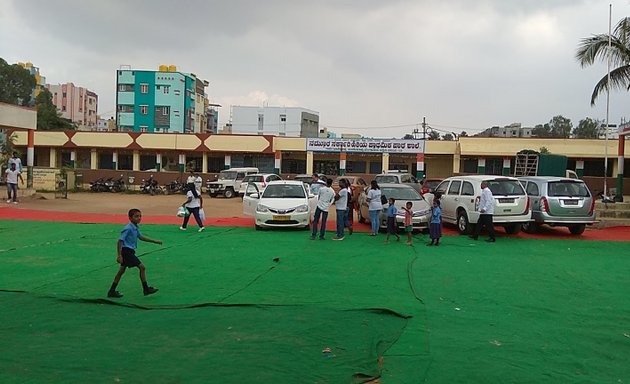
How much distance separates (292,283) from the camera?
8.32 metres

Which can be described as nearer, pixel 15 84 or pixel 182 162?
pixel 182 162

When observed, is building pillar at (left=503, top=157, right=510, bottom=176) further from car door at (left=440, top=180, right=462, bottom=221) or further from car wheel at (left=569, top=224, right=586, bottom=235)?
car door at (left=440, top=180, right=462, bottom=221)

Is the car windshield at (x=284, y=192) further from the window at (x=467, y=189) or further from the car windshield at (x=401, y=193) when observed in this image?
the window at (x=467, y=189)

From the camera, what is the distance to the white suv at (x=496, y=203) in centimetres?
1491

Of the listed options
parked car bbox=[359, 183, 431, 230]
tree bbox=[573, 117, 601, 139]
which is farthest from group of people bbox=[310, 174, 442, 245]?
tree bbox=[573, 117, 601, 139]

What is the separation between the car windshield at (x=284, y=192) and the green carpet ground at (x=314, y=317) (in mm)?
5314

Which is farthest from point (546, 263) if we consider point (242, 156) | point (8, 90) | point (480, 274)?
point (8, 90)

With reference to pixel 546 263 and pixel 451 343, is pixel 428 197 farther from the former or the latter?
pixel 451 343

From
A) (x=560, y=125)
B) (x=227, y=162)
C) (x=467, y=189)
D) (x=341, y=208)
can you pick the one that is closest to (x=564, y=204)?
(x=467, y=189)

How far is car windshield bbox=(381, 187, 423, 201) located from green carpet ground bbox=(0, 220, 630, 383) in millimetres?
4672

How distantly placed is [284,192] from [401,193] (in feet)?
11.3

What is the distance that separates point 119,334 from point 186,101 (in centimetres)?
7445

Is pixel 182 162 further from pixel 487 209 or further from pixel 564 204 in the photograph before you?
pixel 564 204

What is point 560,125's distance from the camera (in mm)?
88438
